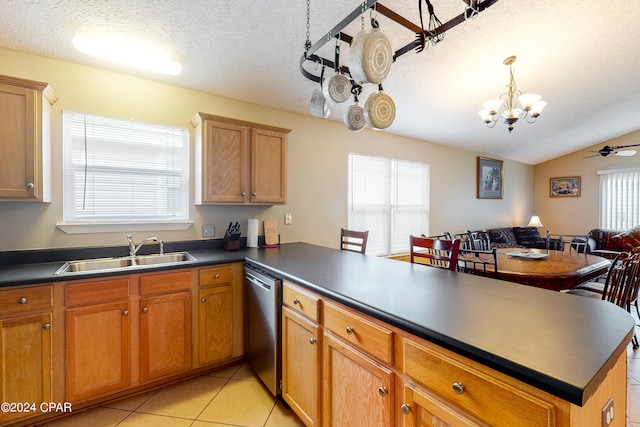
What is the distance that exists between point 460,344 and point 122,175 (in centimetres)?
277

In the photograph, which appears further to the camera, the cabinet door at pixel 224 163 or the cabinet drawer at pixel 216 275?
the cabinet door at pixel 224 163

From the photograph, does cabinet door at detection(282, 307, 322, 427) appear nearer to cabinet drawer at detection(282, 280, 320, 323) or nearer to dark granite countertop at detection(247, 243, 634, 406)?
cabinet drawer at detection(282, 280, 320, 323)

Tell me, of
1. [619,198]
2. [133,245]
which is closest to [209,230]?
[133,245]

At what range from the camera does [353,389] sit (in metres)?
1.33

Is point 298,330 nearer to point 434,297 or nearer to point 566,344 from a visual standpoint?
point 434,297

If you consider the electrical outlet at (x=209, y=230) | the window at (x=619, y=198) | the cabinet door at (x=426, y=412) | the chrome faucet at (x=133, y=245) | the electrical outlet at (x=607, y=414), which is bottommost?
the cabinet door at (x=426, y=412)

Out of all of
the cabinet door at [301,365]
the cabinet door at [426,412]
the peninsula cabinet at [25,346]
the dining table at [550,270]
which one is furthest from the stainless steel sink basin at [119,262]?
the dining table at [550,270]

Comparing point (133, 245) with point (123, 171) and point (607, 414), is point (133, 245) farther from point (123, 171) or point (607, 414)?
point (607, 414)

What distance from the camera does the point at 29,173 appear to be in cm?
193

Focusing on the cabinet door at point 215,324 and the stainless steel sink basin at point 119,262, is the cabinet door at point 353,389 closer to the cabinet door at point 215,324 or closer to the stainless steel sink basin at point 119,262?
the cabinet door at point 215,324

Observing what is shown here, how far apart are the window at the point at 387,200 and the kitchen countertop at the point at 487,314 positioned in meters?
1.94

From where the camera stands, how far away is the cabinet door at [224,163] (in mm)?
2543

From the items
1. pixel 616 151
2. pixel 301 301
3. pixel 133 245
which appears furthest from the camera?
pixel 616 151

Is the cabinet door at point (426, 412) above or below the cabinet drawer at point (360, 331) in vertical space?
below
